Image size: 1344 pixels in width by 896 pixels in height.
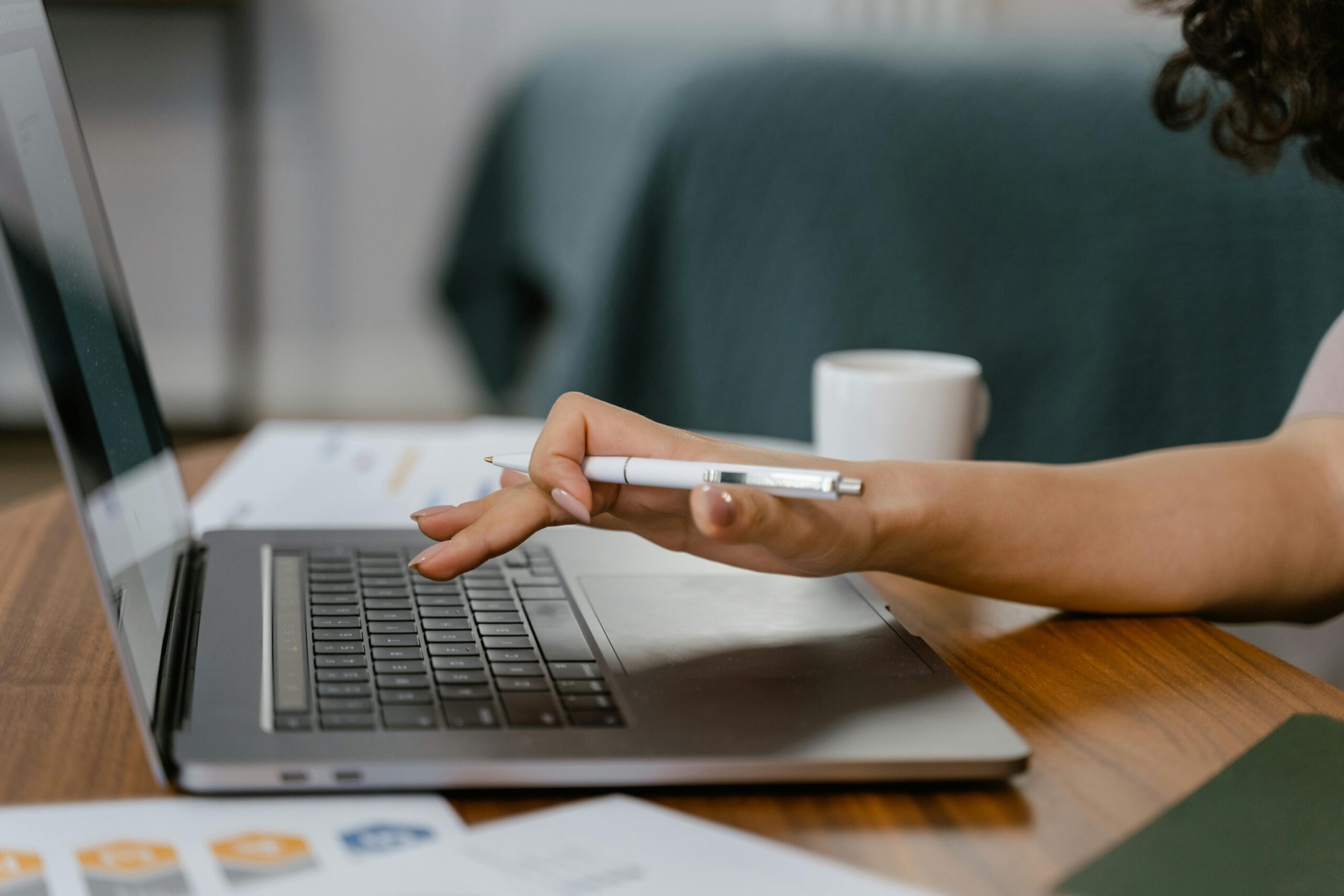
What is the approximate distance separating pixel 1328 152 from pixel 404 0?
2271mm

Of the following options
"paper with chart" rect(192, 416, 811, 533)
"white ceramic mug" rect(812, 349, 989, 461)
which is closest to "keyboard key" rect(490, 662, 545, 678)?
"paper with chart" rect(192, 416, 811, 533)

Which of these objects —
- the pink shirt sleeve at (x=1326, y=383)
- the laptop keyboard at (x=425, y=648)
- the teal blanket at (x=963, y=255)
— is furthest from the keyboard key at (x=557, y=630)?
the teal blanket at (x=963, y=255)

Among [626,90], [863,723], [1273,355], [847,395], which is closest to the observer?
[863,723]

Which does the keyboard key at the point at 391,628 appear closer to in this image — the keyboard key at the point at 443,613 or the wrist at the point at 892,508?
the keyboard key at the point at 443,613

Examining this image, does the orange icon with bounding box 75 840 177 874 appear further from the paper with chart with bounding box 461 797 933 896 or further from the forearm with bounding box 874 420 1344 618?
the forearm with bounding box 874 420 1344 618

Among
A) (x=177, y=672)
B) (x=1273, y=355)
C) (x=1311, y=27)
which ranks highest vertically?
(x=1311, y=27)

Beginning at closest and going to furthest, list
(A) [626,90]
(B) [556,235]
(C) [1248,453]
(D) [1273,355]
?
1. (C) [1248,453]
2. (D) [1273,355]
3. (A) [626,90]
4. (B) [556,235]

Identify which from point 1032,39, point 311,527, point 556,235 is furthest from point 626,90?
point 311,527

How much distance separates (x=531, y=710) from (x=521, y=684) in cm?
2

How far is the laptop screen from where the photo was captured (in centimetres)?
36

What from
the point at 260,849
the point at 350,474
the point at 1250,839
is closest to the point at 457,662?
the point at 260,849

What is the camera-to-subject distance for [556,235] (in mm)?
1651

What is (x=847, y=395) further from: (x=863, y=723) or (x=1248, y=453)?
(x=863, y=723)

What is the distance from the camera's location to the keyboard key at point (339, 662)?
422 mm
